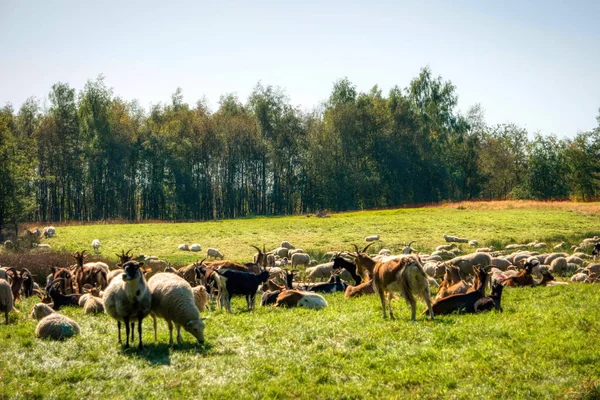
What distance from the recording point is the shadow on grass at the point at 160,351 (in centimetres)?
1036

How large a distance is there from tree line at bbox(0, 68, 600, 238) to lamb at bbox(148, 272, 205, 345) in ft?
218

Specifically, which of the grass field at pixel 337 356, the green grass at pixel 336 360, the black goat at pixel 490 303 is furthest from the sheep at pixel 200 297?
the black goat at pixel 490 303

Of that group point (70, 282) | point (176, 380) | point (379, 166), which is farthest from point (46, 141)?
point (176, 380)

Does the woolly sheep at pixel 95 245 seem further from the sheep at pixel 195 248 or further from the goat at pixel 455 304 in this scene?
the goat at pixel 455 304

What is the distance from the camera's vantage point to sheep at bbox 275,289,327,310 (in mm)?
16203

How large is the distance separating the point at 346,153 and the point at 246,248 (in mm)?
50882

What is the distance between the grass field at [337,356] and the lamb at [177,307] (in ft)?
1.19

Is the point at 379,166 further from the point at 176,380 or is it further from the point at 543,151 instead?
the point at 176,380

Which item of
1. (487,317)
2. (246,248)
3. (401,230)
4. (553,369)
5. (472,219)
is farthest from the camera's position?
(472,219)

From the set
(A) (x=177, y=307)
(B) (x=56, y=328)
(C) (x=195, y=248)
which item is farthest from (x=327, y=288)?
(C) (x=195, y=248)

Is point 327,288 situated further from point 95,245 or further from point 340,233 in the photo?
point 340,233

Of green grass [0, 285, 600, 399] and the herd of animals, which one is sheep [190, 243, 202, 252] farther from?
green grass [0, 285, 600, 399]

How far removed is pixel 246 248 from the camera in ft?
127

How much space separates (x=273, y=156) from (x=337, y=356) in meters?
75.4
